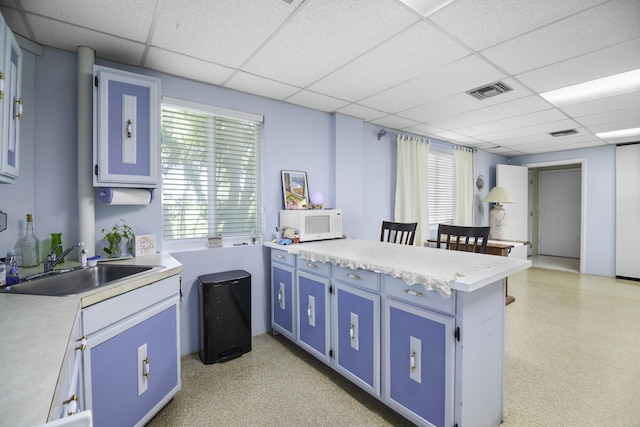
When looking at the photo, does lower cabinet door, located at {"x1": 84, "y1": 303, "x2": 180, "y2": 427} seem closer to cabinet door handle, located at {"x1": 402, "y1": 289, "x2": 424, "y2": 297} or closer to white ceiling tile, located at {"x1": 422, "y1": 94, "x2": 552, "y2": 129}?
cabinet door handle, located at {"x1": 402, "y1": 289, "x2": 424, "y2": 297}

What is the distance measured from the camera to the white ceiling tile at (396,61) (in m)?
1.99

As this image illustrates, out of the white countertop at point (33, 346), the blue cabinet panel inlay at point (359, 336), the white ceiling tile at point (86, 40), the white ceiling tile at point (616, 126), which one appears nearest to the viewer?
the white countertop at point (33, 346)

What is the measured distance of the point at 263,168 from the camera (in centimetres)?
312

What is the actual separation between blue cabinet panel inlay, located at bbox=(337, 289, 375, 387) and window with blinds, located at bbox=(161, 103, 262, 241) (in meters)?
1.43

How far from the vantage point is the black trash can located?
249 cm

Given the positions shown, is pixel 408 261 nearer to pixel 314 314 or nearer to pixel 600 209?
pixel 314 314

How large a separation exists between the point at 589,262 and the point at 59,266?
306 inches

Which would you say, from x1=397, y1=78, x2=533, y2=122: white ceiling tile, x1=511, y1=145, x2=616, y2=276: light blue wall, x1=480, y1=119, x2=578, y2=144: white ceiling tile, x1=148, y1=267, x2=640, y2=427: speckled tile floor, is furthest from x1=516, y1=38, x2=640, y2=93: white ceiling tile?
x1=511, y1=145, x2=616, y2=276: light blue wall

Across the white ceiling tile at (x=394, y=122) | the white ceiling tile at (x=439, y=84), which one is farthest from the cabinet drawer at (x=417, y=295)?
the white ceiling tile at (x=394, y=122)

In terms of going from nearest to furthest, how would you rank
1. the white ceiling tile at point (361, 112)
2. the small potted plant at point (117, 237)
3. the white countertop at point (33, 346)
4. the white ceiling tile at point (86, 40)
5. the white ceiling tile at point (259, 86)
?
1. the white countertop at point (33, 346)
2. the white ceiling tile at point (86, 40)
3. the small potted plant at point (117, 237)
4. the white ceiling tile at point (259, 86)
5. the white ceiling tile at point (361, 112)

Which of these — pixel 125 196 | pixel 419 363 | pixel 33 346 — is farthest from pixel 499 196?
pixel 33 346

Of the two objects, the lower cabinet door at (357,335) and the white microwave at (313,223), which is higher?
the white microwave at (313,223)

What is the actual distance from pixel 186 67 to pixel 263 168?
111 cm

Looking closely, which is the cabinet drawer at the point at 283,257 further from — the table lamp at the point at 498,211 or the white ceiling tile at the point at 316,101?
the table lamp at the point at 498,211
